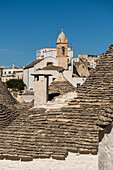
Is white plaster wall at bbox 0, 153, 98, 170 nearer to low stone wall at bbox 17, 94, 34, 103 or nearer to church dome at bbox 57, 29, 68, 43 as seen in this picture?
low stone wall at bbox 17, 94, 34, 103

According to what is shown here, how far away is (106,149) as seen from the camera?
5.80 metres

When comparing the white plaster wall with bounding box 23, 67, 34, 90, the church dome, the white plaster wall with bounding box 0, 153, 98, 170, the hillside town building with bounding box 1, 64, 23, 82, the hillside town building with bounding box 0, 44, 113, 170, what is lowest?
the white plaster wall with bounding box 0, 153, 98, 170

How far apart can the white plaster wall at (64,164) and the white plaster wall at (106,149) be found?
1451 mm

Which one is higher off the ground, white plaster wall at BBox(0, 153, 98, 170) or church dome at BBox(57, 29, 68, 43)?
church dome at BBox(57, 29, 68, 43)

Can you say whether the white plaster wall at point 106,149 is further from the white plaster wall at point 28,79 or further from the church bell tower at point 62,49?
the white plaster wall at point 28,79

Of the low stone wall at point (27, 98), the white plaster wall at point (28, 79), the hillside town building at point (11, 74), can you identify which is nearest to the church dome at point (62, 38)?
the white plaster wall at point (28, 79)

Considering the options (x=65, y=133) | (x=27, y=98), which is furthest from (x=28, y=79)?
(x=65, y=133)

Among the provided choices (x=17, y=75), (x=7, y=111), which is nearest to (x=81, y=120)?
(x=7, y=111)

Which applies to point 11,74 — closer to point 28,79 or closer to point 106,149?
point 28,79

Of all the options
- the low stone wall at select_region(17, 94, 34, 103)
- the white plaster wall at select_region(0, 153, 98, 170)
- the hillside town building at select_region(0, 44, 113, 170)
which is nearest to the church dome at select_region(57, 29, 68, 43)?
the low stone wall at select_region(17, 94, 34, 103)

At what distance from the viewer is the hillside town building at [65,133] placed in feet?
25.1

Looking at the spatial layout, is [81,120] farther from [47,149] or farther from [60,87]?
[60,87]

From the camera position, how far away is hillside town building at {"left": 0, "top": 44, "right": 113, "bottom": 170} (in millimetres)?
7656

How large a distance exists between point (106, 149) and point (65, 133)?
97.4 inches
